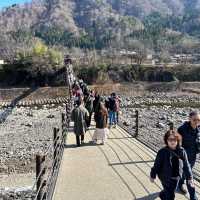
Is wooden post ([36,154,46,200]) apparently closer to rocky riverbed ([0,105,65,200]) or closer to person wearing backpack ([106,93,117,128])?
rocky riverbed ([0,105,65,200])

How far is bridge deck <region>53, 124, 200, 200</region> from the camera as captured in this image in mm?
9547

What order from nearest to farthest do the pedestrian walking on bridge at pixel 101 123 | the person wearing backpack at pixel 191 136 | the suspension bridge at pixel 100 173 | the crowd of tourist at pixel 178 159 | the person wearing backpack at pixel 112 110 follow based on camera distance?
1. the crowd of tourist at pixel 178 159
2. the person wearing backpack at pixel 191 136
3. the suspension bridge at pixel 100 173
4. the pedestrian walking on bridge at pixel 101 123
5. the person wearing backpack at pixel 112 110

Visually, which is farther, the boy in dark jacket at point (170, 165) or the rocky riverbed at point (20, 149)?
the rocky riverbed at point (20, 149)

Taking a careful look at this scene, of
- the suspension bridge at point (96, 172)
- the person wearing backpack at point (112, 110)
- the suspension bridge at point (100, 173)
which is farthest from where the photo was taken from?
the person wearing backpack at point (112, 110)

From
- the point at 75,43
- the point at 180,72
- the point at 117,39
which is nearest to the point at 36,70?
the point at 180,72

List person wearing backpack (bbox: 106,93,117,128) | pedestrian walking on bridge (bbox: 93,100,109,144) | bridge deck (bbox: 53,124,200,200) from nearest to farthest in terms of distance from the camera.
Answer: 1. bridge deck (bbox: 53,124,200,200)
2. pedestrian walking on bridge (bbox: 93,100,109,144)
3. person wearing backpack (bbox: 106,93,117,128)

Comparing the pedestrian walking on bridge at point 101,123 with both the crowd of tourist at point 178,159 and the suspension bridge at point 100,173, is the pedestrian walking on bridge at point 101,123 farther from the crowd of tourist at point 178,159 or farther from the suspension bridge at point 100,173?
the crowd of tourist at point 178,159

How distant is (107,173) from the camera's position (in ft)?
37.9

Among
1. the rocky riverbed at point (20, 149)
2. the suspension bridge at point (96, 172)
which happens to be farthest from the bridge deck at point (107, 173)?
the rocky riverbed at point (20, 149)

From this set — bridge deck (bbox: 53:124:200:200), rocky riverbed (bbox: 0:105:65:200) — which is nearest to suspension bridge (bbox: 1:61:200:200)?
bridge deck (bbox: 53:124:200:200)

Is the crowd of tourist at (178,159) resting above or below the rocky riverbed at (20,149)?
above

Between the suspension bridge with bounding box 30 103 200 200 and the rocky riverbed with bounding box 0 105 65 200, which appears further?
the rocky riverbed with bounding box 0 105 65 200

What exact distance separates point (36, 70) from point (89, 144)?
59958mm

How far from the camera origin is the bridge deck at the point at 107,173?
955 centimetres
